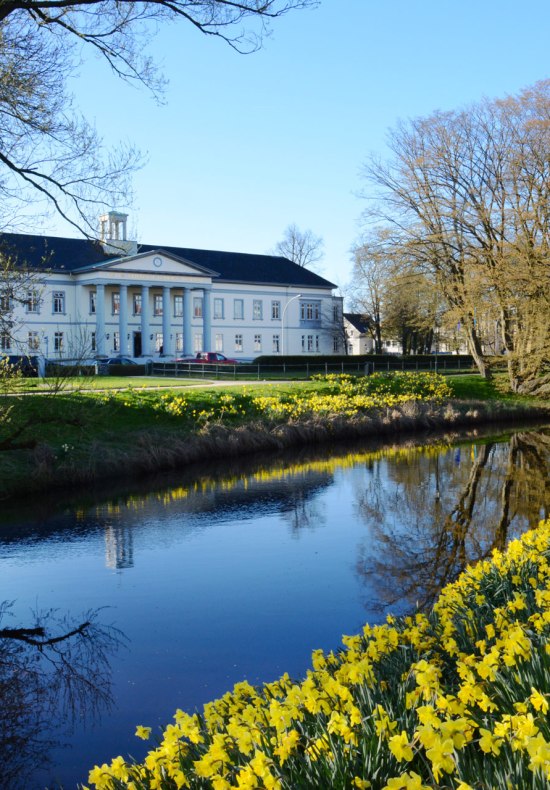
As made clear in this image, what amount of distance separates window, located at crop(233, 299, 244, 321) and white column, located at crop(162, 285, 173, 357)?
8295 mm

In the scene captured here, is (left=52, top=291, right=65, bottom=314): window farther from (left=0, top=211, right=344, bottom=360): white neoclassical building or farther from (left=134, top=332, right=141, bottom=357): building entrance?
(left=134, top=332, right=141, bottom=357): building entrance

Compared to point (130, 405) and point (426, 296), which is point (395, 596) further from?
point (426, 296)

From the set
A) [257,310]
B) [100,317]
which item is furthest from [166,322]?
[257,310]

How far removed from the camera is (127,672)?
6.76m

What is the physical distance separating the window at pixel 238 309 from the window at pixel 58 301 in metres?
15.7

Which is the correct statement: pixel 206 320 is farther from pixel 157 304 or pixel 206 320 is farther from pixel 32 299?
pixel 32 299

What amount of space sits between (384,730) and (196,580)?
6.36 meters

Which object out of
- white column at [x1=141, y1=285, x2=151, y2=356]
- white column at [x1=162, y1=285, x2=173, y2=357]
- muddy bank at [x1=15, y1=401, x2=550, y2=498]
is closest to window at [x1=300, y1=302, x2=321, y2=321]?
white column at [x1=162, y1=285, x2=173, y2=357]

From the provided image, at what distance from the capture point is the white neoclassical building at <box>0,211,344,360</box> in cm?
5872

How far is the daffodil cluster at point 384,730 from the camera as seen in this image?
113 inches

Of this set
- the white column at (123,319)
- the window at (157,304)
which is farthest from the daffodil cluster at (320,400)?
the window at (157,304)

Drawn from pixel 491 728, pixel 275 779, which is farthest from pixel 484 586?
pixel 275 779

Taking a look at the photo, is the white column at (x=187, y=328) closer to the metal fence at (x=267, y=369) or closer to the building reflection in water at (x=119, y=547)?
the metal fence at (x=267, y=369)

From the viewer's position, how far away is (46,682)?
6.68 m
